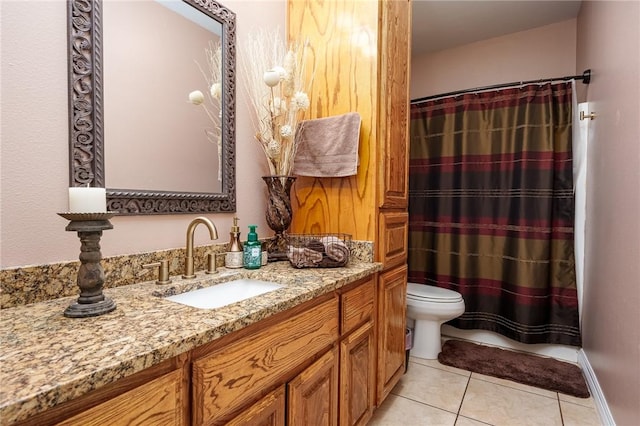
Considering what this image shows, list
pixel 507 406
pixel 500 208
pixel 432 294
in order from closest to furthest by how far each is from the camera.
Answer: pixel 507 406, pixel 432 294, pixel 500 208

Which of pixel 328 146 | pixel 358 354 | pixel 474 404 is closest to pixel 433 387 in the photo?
pixel 474 404

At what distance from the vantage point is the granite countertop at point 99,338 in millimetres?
457

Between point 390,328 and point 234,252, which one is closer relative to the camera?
point 234,252

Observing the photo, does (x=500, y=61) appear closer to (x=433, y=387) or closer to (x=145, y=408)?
(x=433, y=387)

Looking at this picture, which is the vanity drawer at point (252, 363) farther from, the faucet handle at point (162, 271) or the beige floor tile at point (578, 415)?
the beige floor tile at point (578, 415)

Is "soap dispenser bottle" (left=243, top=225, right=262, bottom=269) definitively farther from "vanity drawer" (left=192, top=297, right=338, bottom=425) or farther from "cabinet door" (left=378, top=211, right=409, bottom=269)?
"cabinet door" (left=378, top=211, right=409, bottom=269)

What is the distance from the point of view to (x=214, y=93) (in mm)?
1342

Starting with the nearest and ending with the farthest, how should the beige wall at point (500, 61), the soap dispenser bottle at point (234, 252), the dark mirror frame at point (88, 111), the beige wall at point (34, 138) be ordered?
the beige wall at point (34, 138)
the dark mirror frame at point (88, 111)
the soap dispenser bottle at point (234, 252)
the beige wall at point (500, 61)

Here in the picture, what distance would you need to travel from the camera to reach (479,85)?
273 centimetres

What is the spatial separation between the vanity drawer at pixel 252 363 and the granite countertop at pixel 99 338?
0.22 ft

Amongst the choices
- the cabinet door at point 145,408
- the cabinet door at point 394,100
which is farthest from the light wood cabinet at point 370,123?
the cabinet door at point 145,408

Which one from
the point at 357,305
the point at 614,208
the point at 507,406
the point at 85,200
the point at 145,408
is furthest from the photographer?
the point at 507,406

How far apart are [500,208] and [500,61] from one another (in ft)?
4.07

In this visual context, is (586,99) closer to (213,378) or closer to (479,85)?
(479,85)
